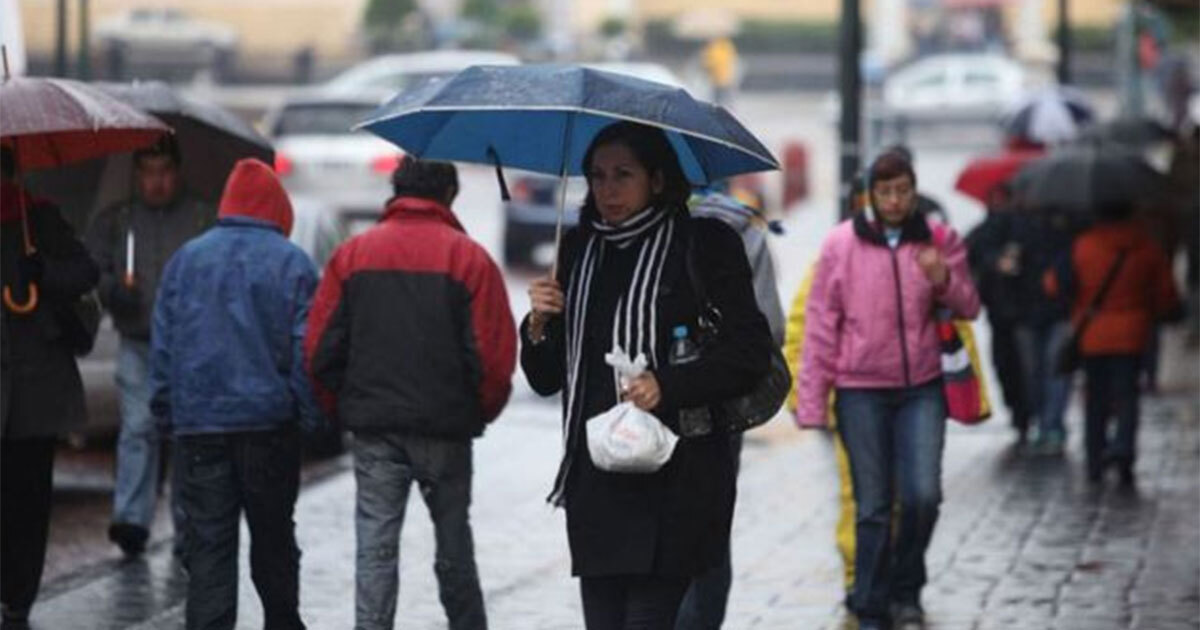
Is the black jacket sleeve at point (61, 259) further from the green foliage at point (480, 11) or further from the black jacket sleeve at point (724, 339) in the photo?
the green foliage at point (480, 11)

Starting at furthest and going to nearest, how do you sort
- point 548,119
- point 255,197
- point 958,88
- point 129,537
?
point 958,88 < point 129,537 < point 255,197 < point 548,119

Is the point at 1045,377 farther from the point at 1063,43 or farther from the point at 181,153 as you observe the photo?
the point at 1063,43

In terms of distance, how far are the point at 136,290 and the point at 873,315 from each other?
11.2 feet

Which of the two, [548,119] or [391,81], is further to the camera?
[391,81]

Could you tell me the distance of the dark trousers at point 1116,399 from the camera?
53.2ft

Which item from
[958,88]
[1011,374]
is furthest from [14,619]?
[958,88]

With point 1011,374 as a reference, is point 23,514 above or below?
above

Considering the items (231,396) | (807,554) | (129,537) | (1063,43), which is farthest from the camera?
(1063,43)

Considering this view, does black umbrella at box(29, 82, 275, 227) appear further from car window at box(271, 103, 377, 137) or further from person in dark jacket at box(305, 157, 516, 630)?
car window at box(271, 103, 377, 137)

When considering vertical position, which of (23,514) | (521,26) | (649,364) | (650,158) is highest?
(521,26)

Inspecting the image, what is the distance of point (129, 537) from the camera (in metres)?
13.2

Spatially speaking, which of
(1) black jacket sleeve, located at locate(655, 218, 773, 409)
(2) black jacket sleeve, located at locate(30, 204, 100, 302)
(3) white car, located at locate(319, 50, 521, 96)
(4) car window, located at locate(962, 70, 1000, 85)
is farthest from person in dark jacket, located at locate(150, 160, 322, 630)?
(4) car window, located at locate(962, 70, 1000, 85)

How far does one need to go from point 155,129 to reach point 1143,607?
4230mm

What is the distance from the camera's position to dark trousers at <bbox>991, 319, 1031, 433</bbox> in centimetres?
1836
